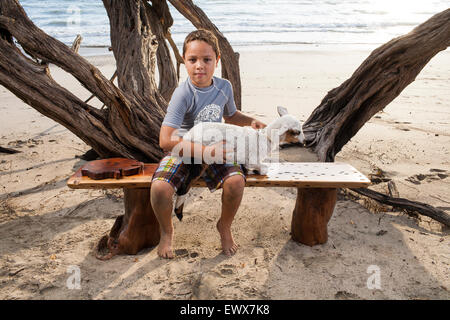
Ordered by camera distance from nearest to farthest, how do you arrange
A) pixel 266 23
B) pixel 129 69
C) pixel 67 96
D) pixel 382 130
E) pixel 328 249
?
pixel 328 249 → pixel 67 96 → pixel 129 69 → pixel 382 130 → pixel 266 23

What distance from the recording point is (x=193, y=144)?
296 cm

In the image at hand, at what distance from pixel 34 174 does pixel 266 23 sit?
61.9 feet

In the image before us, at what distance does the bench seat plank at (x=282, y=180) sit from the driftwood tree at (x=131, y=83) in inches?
27.5

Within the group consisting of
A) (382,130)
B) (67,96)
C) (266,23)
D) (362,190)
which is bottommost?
(362,190)

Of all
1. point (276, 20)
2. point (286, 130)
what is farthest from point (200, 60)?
point (276, 20)

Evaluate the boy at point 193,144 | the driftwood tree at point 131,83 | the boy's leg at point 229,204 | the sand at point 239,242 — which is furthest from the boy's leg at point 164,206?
the driftwood tree at point 131,83

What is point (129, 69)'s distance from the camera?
450cm

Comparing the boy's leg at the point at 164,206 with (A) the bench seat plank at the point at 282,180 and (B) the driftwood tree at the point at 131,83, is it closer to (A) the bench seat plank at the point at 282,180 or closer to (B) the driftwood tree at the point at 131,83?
(A) the bench seat plank at the point at 282,180

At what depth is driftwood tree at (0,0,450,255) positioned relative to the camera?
12.0 feet

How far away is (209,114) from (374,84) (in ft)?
6.65

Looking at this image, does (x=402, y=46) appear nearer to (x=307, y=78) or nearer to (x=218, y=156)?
(x=218, y=156)

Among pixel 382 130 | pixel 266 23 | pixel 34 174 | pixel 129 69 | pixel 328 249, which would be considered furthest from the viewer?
pixel 266 23

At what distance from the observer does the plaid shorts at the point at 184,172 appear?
9.76 feet
